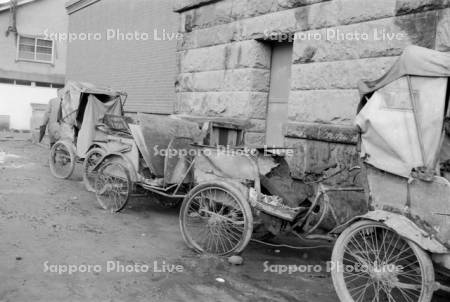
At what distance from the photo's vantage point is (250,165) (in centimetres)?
545

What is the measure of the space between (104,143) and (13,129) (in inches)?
782

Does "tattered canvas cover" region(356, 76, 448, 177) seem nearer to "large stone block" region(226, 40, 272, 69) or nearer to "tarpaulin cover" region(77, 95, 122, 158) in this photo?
"large stone block" region(226, 40, 272, 69)

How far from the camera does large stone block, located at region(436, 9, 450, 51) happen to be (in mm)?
5941

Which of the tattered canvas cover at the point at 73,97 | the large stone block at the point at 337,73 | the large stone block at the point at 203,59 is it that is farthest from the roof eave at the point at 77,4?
the large stone block at the point at 337,73

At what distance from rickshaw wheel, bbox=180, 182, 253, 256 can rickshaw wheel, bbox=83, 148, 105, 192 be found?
3401 mm

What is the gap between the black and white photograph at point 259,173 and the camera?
4.05m

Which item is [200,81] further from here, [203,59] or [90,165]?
[90,165]

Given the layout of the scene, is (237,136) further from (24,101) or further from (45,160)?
(24,101)

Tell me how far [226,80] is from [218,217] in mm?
4485

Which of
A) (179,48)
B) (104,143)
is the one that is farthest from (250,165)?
(179,48)

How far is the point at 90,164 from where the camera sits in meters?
8.82

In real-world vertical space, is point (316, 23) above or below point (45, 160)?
above

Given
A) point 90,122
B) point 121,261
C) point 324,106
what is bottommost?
point 121,261

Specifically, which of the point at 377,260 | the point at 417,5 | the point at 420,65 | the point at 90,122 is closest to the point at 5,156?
the point at 90,122
